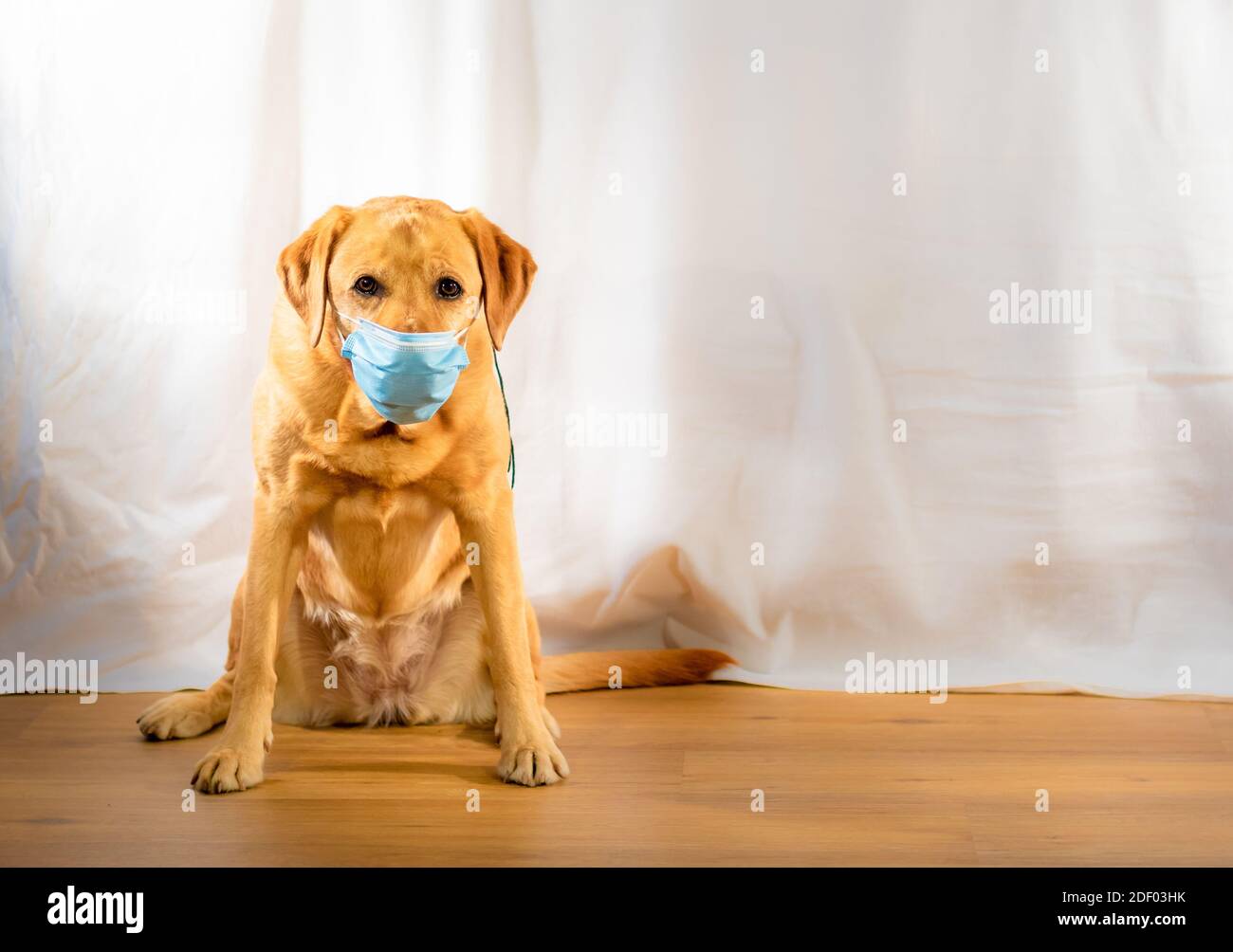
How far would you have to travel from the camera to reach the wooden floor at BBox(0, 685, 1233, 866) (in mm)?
2406

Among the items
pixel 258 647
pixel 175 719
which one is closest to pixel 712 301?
pixel 258 647

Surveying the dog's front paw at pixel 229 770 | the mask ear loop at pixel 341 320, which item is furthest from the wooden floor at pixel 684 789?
the mask ear loop at pixel 341 320

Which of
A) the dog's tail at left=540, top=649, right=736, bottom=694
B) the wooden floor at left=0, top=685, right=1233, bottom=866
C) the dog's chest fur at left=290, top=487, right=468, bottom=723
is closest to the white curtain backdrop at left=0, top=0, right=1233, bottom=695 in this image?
the dog's tail at left=540, top=649, right=736, bottom=694

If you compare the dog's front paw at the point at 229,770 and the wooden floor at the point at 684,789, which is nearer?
the wooden floor at the point at 684,789

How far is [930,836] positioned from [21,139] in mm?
2597

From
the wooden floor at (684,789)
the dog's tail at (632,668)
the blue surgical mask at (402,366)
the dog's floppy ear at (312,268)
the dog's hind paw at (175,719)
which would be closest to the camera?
the wooden floor at (684,789)

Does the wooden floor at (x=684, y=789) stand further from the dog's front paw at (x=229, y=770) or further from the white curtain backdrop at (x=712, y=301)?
the white curtain backdrop at (x=712, y=301)

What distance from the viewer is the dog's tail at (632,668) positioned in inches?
130

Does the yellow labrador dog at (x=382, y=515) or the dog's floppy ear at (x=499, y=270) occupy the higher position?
the dog's floppy ear at (x=499, y=270)

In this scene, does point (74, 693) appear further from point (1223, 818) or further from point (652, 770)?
point (1223, 818)

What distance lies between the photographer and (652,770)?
2807 millimetres

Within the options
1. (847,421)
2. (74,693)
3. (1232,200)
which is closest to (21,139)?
(74,693)

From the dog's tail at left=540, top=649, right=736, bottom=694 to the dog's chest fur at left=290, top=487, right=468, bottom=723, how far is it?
1.17ft

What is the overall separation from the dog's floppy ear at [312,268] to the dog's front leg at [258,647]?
1.16ft
